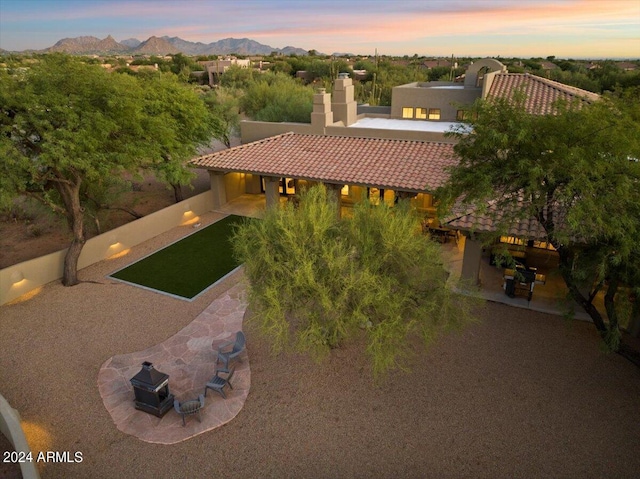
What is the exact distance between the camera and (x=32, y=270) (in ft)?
53.7

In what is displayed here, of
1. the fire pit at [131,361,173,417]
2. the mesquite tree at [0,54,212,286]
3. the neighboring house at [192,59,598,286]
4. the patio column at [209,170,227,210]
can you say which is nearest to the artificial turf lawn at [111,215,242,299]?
the mesquite tree at [0,54,212,286]

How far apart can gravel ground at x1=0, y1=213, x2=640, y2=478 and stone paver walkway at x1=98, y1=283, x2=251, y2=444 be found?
0.87 feet

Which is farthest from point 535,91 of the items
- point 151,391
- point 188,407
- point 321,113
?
point 151,391

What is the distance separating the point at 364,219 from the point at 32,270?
1290cm

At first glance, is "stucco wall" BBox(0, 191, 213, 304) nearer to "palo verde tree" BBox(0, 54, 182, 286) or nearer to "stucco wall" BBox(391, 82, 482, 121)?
"palo verde tree" BBox(0, 54, 182, 286)

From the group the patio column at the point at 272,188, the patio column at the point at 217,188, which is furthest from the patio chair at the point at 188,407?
the patio column at the point at 217,188

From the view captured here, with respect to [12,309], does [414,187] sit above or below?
above

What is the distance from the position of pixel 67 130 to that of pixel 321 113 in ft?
43.6

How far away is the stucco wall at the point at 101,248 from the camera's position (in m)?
15.8

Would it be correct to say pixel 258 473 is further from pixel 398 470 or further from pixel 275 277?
pixel 275 277

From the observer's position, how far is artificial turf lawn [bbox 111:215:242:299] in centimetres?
1680

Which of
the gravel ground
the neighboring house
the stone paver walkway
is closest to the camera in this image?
the gravel ground

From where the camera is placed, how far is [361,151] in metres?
22.4

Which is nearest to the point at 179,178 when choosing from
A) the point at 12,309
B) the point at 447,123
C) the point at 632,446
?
the point at 12,309
